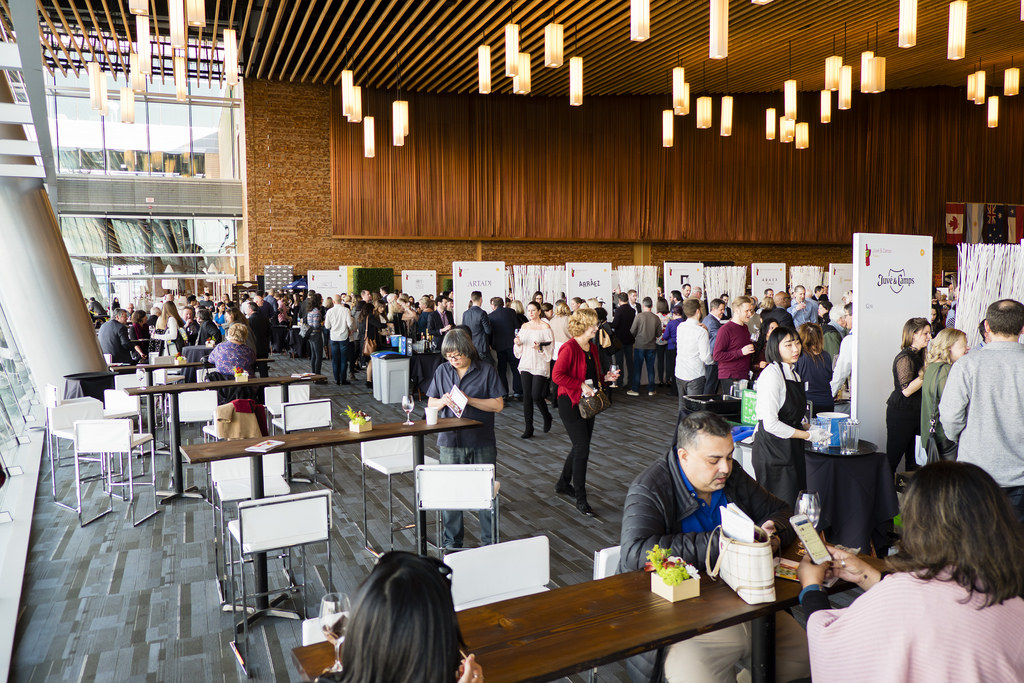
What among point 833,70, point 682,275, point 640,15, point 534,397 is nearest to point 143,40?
point 640,15

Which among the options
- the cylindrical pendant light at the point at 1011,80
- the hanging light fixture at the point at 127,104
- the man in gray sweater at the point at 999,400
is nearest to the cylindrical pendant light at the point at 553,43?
the man in gray sweater at the point at 999,400

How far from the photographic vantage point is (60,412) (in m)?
6.17

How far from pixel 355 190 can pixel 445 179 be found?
222cm

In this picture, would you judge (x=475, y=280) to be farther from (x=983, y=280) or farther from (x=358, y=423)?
(x=983, y=280)

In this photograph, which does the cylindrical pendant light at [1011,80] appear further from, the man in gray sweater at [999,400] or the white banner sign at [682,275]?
the man in gray sweater at [999,400]

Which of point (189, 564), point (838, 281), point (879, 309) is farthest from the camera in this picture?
point (838, 281)

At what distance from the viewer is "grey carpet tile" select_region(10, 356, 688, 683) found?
3.29m

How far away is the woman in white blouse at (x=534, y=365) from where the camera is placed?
7.86 m

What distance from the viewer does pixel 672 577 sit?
212cm

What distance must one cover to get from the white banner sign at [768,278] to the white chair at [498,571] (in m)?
14.5

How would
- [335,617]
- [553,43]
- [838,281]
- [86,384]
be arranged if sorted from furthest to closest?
[838,281] < [86,384] < [553,43] < [335,617]

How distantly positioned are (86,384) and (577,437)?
600cm

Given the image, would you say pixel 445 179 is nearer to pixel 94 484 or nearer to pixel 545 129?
pixel 545 129

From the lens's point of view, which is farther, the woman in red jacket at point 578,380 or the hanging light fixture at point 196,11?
the hanging light fixture at point 196,11
